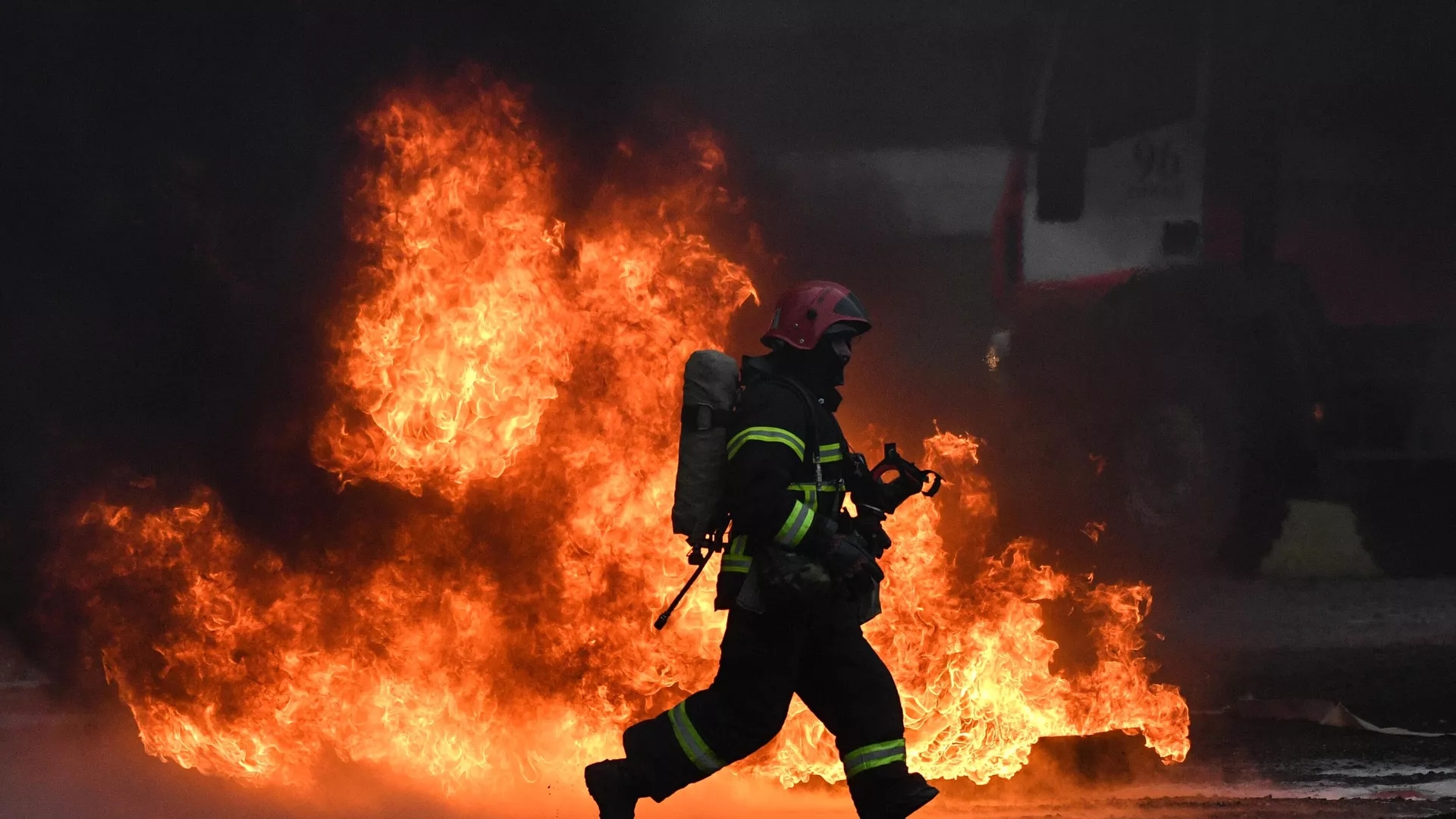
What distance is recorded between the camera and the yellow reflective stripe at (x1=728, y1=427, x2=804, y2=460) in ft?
13.9

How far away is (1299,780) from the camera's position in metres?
5.67

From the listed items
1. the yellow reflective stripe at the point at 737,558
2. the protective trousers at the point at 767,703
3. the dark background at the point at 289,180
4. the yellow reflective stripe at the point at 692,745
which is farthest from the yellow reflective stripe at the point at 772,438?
the dark background at the point at 289,180

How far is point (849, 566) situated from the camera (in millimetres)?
4223

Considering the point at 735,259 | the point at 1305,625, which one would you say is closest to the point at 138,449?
the point at 735,259

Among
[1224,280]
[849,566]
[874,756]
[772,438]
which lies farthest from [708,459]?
[1224,280]

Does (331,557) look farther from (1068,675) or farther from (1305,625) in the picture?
(1305,625)

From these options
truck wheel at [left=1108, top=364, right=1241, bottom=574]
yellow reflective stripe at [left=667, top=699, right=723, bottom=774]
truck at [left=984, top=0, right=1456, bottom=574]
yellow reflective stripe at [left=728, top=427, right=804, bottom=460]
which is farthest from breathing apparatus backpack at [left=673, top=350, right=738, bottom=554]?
truck wheel at [left=1108, top=364, right=1241, bottom=574]

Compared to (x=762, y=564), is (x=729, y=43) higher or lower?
higher

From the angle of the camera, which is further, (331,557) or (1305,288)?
(1305,288)

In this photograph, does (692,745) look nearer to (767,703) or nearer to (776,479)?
(767,703)

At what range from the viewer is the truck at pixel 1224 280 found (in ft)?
26.5

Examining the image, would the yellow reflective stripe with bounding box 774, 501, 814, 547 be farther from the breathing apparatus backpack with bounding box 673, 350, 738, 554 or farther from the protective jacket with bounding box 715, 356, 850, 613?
the breathing apparatus backpack with bounding box 673, 350, 738, 554

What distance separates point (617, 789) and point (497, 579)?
5.74 ft

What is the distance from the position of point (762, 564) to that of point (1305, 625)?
498 centimetres
